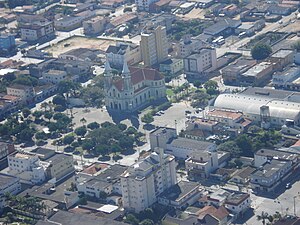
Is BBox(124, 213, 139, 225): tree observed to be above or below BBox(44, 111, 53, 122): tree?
above

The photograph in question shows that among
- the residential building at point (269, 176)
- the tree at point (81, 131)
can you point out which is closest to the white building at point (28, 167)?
the tree at point (81, 131)

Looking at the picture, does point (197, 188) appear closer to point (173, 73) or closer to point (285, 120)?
point (285, 120)

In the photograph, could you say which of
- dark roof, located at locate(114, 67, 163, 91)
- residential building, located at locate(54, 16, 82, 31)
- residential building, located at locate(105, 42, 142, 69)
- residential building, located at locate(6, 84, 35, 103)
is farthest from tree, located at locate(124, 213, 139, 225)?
residential building, located at locate(54, 16, 82, 31)

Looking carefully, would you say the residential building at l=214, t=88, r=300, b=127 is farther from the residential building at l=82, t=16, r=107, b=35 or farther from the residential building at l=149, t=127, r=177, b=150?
the residential building at l=82, t=16, r=107, b=35

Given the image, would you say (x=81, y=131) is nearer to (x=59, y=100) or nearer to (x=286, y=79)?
(x=59, y=100)

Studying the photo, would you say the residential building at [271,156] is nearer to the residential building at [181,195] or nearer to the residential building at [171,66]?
the residential building at [181,195]
